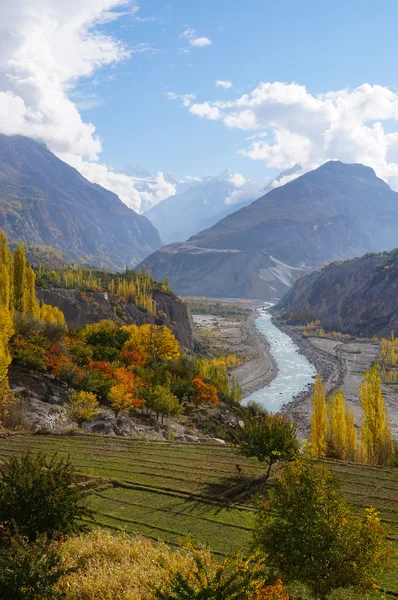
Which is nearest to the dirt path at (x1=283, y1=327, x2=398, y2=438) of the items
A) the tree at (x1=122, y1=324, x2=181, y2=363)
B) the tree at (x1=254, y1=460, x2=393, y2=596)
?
the tree at (x1=122, y1=324, x2=181, y2=363)

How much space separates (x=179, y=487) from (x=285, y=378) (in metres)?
89.3

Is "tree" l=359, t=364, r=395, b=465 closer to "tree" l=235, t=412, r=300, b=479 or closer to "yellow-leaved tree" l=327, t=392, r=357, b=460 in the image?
"yellow-leaved tree" l=327, t=392, r=357, b=460

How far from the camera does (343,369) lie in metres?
113

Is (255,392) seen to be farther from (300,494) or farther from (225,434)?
(300,494)


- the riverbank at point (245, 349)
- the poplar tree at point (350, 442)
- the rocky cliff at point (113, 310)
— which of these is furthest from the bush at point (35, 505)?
the rocky cliff at point (113, 310)

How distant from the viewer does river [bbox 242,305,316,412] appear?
90562 millimetres

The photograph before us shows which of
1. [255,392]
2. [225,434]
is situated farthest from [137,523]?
[255,392]

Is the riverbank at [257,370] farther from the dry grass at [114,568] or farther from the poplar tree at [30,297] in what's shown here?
the dry grass at [114,568]

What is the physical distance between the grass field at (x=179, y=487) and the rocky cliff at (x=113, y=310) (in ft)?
219

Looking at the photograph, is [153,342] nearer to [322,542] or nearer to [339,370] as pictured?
[322,542]

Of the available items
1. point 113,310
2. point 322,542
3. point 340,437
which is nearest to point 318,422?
point 340,437

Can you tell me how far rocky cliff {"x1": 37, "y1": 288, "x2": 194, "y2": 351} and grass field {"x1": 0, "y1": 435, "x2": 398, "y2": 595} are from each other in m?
66.6

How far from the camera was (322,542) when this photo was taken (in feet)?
36.8

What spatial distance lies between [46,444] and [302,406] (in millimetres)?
62424
